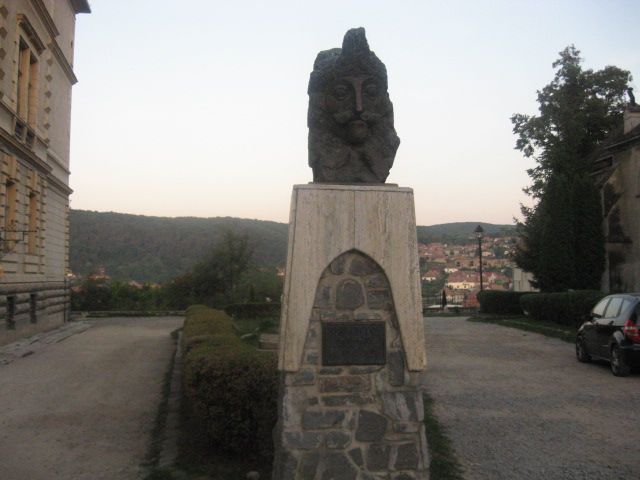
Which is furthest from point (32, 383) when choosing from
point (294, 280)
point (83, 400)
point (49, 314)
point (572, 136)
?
point (572, 136)

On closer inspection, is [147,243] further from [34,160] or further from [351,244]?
[351,244]

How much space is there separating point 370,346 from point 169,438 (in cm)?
352

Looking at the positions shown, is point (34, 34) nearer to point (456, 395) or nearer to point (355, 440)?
point (456, 395)

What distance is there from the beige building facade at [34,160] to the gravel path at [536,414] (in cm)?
1304

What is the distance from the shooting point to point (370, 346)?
5.52 metres

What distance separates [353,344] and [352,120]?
6.92 feet

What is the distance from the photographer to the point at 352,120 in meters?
6.02

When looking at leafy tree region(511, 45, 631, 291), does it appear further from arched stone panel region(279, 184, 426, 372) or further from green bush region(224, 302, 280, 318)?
arched stone panel region(279, 184, 426, 372)

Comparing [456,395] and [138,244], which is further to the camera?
[138,244]

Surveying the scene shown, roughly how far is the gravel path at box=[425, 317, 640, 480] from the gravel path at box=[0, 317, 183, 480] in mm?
4011

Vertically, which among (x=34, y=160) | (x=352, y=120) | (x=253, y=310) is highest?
(x=34, y=160)

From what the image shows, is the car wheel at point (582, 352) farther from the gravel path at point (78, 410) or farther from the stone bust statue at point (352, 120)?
the stone bust statue at point (352, 120)

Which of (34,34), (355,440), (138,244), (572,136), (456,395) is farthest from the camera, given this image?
(138,244)

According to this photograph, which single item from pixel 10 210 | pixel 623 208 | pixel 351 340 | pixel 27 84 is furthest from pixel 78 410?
pixel 623 208
